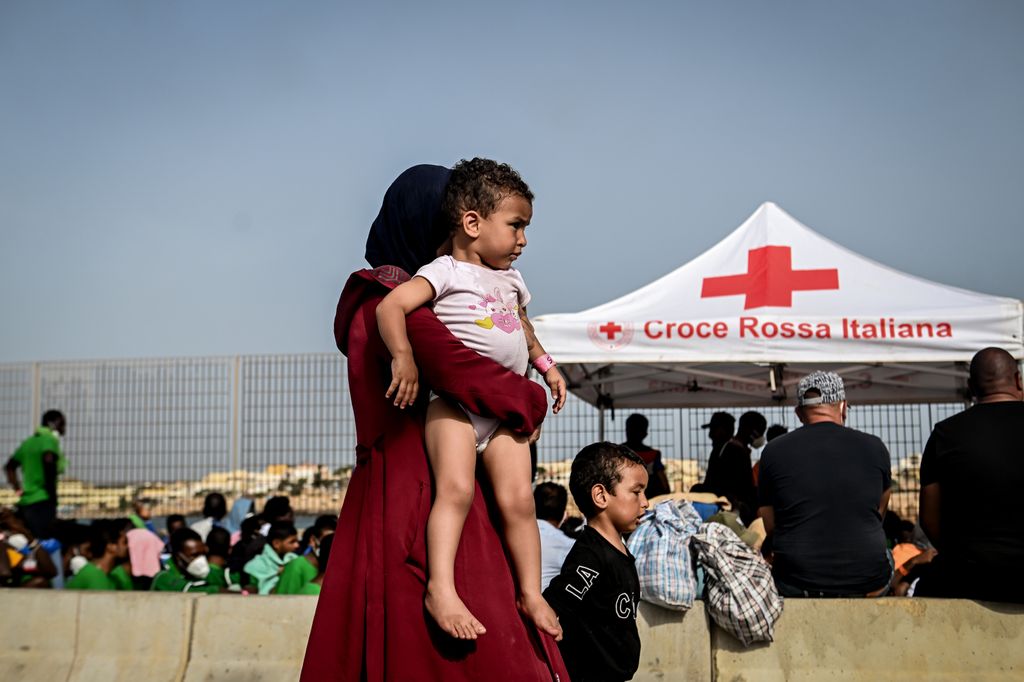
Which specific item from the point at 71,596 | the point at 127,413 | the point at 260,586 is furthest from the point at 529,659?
the point at 127,413

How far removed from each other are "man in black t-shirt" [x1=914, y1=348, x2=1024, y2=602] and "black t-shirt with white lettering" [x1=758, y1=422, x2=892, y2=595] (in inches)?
12.2

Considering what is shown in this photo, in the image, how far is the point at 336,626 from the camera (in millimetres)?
2328

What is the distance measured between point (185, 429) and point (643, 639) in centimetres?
1063

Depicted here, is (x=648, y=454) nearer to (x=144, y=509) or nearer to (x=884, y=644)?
(x=884, y=644)

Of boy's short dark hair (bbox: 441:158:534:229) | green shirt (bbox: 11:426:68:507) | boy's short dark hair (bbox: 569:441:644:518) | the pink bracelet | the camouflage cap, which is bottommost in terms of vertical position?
green shirt (bbox: 11:426:68:507)

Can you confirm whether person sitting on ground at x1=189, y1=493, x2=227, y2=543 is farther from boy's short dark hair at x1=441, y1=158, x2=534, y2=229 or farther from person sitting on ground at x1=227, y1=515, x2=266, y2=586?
boy's short dark hair at x1=441, y1=158, x2=534, y2=229

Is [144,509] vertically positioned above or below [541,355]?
below

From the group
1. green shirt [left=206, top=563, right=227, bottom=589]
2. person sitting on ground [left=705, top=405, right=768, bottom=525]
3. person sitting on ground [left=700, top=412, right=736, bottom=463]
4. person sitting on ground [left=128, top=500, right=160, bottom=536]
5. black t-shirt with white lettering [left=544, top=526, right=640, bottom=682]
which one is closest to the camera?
black t-shirt with white lettering [left=544, top=526, right=640, bottom=682]

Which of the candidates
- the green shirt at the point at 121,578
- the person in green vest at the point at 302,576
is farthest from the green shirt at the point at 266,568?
the green shirt at the point at 121,578

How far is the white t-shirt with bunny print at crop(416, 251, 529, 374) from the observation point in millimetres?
2445

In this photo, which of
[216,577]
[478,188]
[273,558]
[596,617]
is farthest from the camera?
[216,577]

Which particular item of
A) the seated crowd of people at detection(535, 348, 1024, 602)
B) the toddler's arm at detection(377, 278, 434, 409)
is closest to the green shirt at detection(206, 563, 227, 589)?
the seated crowd of people at detection(535, 348, 1024, 602)

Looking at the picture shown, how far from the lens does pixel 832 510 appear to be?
5.53 metres

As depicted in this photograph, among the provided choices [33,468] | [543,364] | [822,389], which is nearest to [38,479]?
[33,468]
